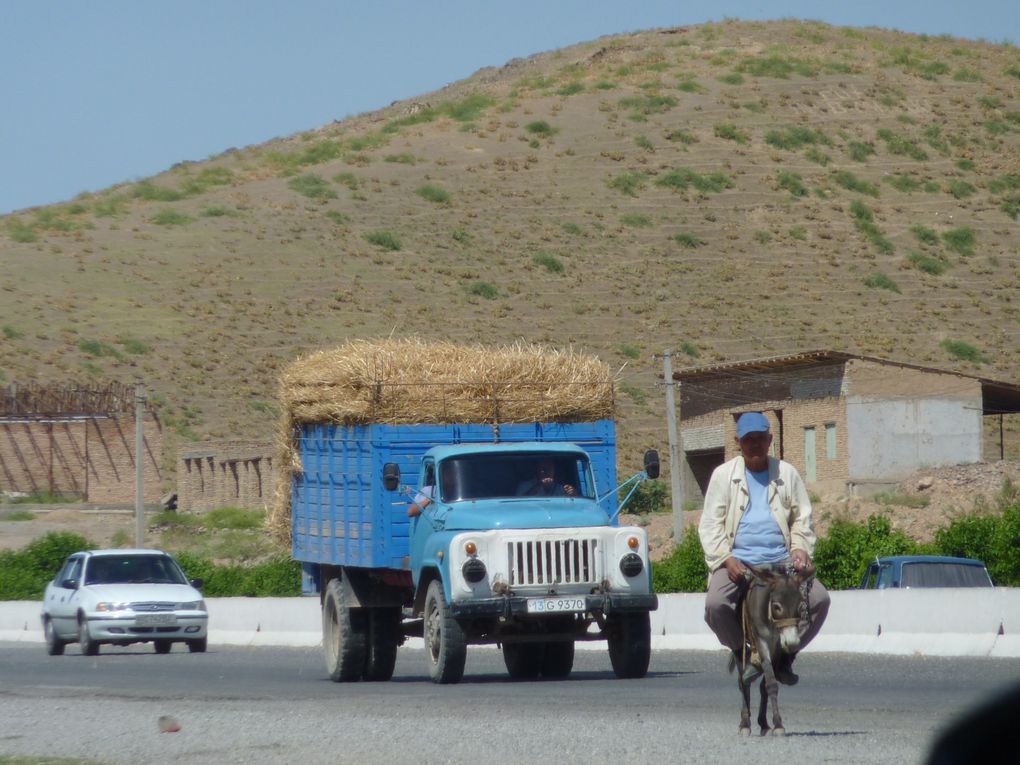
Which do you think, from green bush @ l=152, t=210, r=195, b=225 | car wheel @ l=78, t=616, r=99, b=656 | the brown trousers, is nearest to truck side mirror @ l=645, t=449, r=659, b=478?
the brown trousers

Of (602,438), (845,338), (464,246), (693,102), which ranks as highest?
(693,102)

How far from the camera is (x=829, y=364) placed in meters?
52.7

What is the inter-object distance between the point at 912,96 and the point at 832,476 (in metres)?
68.3

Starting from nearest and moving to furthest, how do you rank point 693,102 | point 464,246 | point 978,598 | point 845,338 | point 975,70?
point 978,598 < point 845,338 < point 464,246 < point 693,102 < point 975,70

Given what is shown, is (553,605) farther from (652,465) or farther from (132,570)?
(132,570)

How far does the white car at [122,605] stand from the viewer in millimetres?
25531

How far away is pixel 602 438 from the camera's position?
Answer: 18625mm

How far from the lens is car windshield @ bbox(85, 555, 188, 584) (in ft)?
88.0

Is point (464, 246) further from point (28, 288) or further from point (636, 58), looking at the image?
point (636, 58)

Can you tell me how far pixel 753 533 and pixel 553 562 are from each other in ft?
20.3

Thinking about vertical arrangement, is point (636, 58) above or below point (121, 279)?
above

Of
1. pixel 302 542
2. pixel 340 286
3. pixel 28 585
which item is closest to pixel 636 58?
pixel 340 286

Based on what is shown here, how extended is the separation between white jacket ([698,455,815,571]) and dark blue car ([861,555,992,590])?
12.3 metres

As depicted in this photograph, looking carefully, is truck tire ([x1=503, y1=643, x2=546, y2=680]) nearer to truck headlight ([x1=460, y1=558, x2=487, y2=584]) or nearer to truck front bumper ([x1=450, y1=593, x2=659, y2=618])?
truck front bumper ([x1=450, y1=593, x2=659, y2=618])
